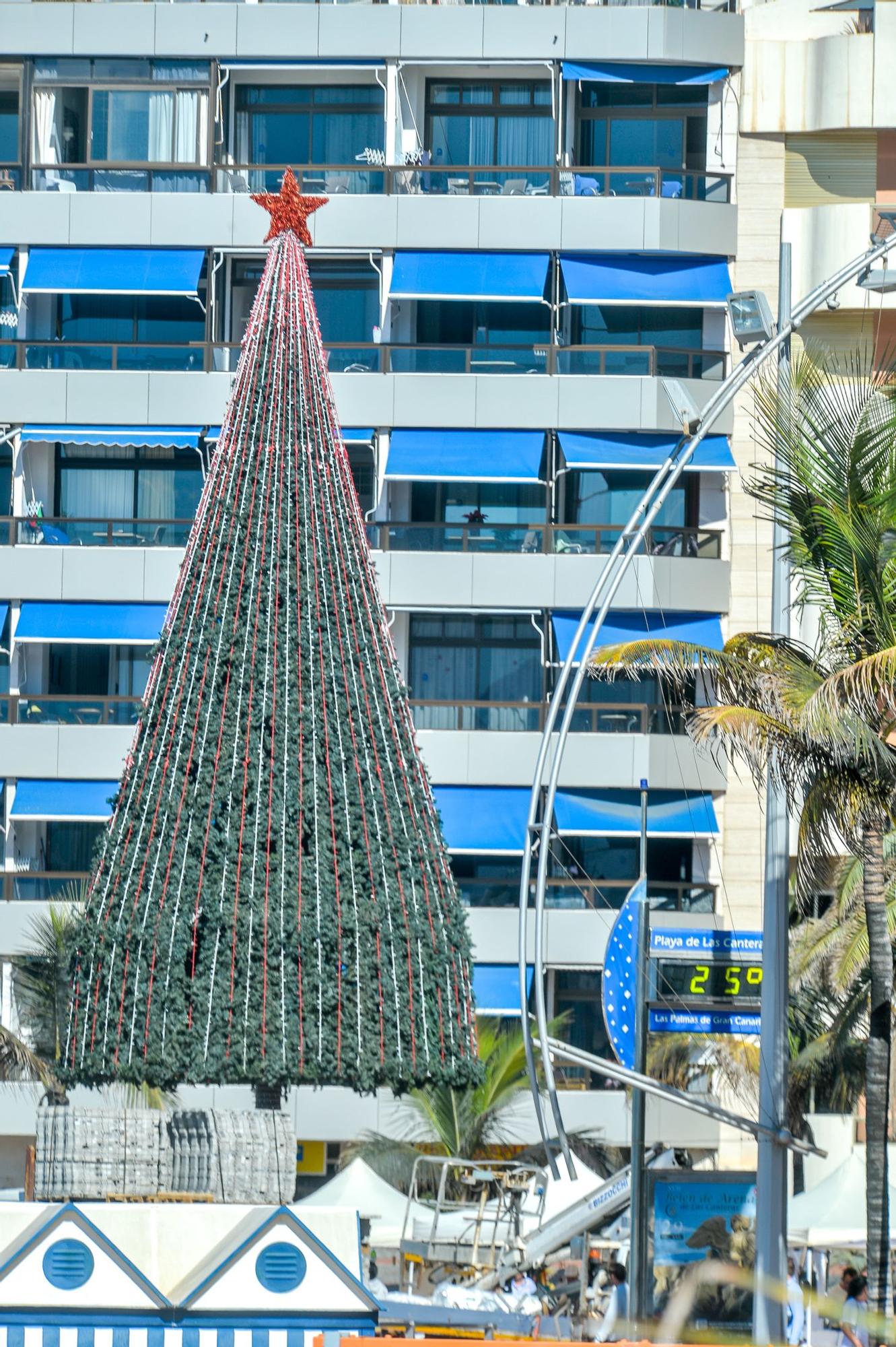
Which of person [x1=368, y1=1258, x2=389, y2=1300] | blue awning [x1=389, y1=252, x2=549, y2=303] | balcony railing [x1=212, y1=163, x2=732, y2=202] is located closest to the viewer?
person [x1=368, y1=1258, x2=389, y2=1300]

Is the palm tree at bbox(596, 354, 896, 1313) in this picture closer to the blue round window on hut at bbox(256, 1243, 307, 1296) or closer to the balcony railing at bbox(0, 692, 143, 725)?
the blue round window on hut at bbox(256, 1243, 307, 1296)

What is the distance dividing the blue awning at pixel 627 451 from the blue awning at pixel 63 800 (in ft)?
32.0

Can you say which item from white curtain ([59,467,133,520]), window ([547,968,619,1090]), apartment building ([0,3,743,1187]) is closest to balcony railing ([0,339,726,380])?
apartment building ([0,3,743,1187])

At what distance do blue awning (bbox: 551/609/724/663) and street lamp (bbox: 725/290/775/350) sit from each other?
1770 centimetres

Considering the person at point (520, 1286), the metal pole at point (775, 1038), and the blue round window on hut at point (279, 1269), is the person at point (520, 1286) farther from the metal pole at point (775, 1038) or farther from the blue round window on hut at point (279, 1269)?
the blue round window on hut at point (279, 1269)

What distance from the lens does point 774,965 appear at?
1839cm

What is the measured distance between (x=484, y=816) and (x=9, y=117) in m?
16.1

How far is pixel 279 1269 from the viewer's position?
14.4m

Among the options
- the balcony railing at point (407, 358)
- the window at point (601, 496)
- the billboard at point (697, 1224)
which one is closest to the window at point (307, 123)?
the balcony railing at point (407, 358)

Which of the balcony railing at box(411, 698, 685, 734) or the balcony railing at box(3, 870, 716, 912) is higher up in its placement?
the balcony railing at box(411, 698, 685, 734)

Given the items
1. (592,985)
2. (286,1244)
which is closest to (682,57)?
(592,985)

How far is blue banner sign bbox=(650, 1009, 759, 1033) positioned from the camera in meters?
18.2

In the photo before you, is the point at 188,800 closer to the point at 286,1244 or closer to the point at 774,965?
the point at 774,965

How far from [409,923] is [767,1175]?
6304 mm
